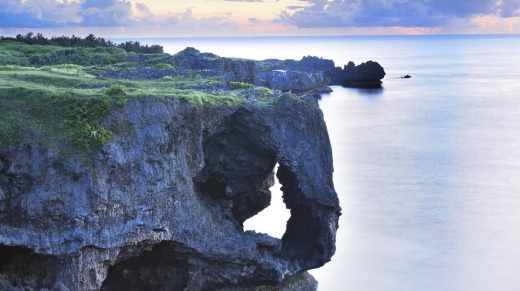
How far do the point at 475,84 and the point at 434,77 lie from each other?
18.2 metres

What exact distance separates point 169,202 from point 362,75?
363 ft

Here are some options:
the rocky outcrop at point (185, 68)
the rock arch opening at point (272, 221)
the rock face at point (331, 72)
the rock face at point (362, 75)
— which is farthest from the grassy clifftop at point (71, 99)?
the rock face at point (362, 75)

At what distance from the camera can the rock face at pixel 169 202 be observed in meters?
21.2

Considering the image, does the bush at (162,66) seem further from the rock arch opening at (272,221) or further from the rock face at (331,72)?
the rock face at (331,72)

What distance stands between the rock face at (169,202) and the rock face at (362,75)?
101 meters

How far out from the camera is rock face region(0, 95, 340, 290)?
69.5ft

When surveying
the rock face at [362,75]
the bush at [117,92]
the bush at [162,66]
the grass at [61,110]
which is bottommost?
the rock face at [362,75]

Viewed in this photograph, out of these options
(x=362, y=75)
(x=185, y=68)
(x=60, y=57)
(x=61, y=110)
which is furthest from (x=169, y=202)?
(x=362, y=75)

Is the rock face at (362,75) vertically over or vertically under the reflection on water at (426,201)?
over

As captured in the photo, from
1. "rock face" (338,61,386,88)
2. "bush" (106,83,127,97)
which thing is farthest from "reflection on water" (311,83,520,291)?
"rock face" (338,61,386,88)

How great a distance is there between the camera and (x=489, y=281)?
3312 centimetres

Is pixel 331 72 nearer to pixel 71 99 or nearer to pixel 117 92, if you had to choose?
pixel 117 92

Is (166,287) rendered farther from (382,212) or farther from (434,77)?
(434,77)

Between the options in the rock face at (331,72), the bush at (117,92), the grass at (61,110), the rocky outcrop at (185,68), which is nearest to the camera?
the grass at (61,110)
